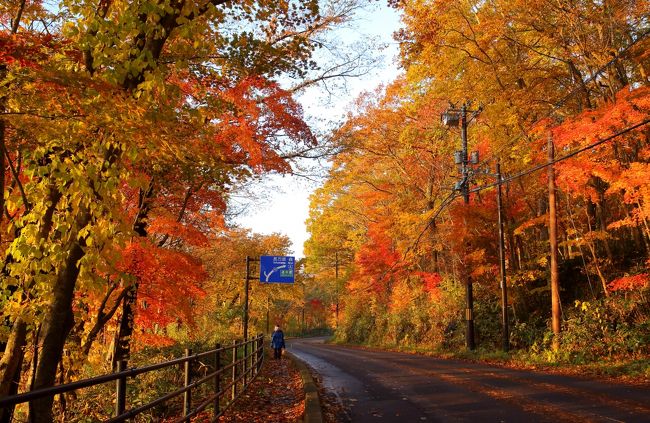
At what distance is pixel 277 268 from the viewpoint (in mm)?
24719

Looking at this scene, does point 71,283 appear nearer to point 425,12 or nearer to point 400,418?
point 400,418

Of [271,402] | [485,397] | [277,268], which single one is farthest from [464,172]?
[271,402]

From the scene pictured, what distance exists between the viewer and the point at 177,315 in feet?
41.5

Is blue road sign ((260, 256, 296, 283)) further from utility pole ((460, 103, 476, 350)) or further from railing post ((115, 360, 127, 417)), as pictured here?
railing post ((115, 360, 127, 417))

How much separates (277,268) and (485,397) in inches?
659

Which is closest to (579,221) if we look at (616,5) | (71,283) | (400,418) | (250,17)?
(616,5)

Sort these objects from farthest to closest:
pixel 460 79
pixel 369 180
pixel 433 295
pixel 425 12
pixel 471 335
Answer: pixel 369 180 → pixel 433 295 → pixel 471 335 → pixel 460 79 → pixel 425 12

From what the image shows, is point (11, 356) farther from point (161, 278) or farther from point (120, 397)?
point (120, 397)

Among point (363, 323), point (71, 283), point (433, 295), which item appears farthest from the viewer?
point (363, 323)

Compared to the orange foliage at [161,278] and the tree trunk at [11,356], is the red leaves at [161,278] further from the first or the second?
the tree trunk at [11,356]

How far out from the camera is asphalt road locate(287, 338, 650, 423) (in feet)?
24.0

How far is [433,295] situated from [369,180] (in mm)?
7791


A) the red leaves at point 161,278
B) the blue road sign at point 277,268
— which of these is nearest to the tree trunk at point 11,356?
the red leaves at point 161,278

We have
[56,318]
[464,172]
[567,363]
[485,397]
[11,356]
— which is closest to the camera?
[56,318]
